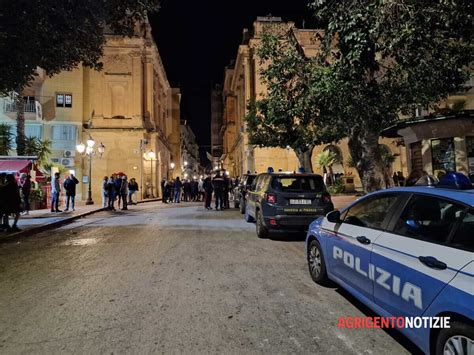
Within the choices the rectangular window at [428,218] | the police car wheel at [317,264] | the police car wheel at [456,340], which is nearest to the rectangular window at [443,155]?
the police car wheel at [317,264]

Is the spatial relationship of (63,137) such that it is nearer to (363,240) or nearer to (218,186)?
(218,186)

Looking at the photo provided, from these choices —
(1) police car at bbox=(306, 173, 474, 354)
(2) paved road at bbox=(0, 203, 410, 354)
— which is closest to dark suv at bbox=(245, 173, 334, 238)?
(2) paved road at bbox=(0, 203, 410, 354)

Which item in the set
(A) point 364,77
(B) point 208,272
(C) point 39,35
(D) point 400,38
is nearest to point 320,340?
(B) point 208,272

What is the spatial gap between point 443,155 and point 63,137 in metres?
30.0

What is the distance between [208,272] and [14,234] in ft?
23.5

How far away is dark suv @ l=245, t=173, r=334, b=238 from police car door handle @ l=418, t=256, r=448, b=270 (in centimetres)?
601

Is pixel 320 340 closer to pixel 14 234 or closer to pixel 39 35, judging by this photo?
pixel 39 35

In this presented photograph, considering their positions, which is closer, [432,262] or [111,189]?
[432,262]

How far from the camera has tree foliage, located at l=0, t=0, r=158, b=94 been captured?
8.02 m

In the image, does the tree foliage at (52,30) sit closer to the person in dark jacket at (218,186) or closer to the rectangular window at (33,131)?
the person in dark jacket at (218,186)

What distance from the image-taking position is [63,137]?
3222 centimetres

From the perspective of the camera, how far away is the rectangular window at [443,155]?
43.5 feet

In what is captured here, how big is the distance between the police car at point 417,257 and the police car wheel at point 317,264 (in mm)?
516

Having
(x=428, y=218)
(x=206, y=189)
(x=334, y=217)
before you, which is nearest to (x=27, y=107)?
(x=206, y=189)
